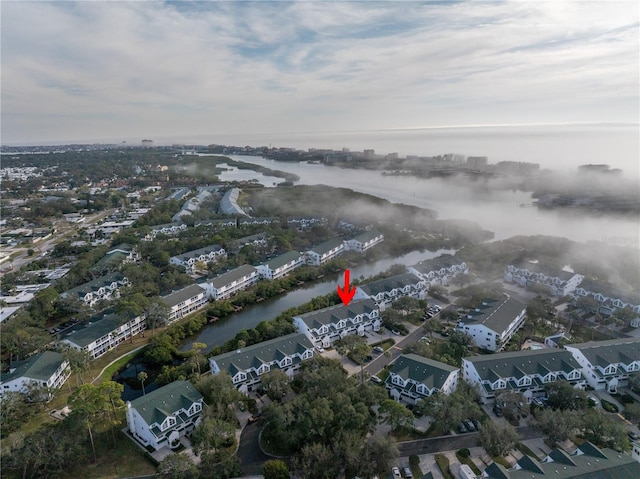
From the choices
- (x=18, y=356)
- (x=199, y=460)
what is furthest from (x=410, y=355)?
(x=18, y=356)

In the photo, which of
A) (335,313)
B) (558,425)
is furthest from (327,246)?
(558,425)

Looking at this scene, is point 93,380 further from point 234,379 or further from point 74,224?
point 74,224

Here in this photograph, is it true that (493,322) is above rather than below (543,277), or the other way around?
above

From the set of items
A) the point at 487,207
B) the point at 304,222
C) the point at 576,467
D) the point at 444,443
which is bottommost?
the point at 487,207

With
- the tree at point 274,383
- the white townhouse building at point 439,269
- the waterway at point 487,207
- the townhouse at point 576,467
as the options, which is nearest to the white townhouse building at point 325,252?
the white townhouse building at point 439,269

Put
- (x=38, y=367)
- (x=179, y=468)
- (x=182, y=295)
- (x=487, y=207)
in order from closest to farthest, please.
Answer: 1. (x=179, y=468)
2. (x=38, y=367)
3. (x=182, y=295)
4. (x=487, y=207)

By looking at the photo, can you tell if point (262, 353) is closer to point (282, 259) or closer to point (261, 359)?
point (261, 359)

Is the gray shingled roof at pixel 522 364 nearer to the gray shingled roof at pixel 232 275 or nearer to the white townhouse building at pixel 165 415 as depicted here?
the white townhouse building at pixel 165 415
